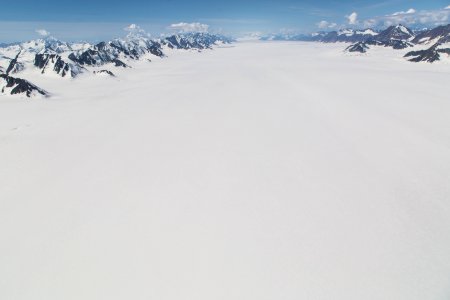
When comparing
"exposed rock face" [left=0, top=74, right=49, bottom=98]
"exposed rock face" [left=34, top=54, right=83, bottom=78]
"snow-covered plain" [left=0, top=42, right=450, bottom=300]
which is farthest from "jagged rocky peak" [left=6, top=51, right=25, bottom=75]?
"snow-covered plain" [left=0, top=42, right=450, bottom=300]

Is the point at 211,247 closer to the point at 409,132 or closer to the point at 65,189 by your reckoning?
the point at 65,189

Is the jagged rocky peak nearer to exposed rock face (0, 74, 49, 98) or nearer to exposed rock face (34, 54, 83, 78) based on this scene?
exposed rock face (34, 54, 83, 78)

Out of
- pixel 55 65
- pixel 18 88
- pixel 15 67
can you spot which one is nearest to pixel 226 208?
pixel 18 88

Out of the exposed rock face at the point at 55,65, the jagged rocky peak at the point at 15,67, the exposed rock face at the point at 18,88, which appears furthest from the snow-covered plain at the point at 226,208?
the jagged rocky peak at the point at 15,67

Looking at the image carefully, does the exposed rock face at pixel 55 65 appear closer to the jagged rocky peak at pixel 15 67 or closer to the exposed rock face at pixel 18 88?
the jagged rocky peak at pixel 15 67

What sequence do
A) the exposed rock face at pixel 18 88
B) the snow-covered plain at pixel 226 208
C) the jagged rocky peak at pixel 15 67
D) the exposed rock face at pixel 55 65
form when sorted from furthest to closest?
the exposed rock face at pixel 55 65 → the jagged rocky peak at pixel 15 67 → the exposed rock face at pixel 18 88 → the snow-covered plain at pixel 226 208

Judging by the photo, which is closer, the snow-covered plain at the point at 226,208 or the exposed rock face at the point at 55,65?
the snow-covered plain at the point at 226,208

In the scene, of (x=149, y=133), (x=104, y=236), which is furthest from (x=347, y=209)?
(x=149, y=133)
